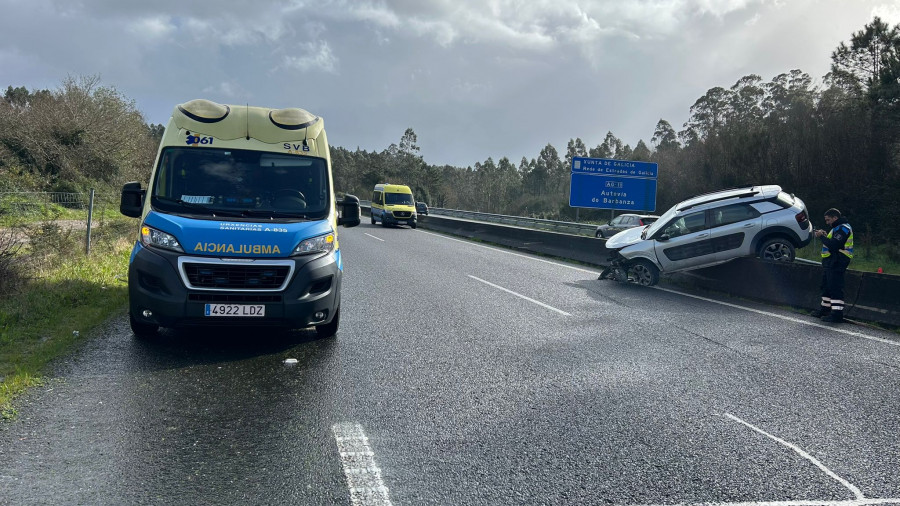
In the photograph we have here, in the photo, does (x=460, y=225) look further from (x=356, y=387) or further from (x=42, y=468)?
(x=42, y=468)

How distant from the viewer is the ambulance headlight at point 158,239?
592 cm

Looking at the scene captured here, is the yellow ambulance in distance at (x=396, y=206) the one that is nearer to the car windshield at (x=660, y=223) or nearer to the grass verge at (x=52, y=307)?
the grass verge at (x=52, y=307)

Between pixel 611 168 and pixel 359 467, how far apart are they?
1049 inches

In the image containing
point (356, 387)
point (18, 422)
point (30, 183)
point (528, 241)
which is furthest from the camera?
point (30, 183)

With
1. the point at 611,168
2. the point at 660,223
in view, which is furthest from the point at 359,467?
the point at 611,168

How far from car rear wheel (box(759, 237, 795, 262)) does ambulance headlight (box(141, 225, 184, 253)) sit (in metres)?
10.5

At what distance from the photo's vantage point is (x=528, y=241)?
21109mm

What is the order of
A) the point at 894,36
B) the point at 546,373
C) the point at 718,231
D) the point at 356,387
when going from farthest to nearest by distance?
the point at 894,36
the point at 718,231
the point at 546,373
the point at 356,387

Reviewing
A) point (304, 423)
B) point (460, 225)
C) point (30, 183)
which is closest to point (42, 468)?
point (304, 423)

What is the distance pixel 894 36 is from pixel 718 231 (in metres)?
30.1

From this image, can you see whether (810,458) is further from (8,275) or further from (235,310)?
(8,275)

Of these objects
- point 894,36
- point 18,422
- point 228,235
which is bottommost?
point 18,422

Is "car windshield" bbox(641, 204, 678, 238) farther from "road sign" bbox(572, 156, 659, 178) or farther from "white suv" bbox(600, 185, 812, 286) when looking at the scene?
"road sign" bbox(572, 156, 659, 178)

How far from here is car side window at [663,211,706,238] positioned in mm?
11914
